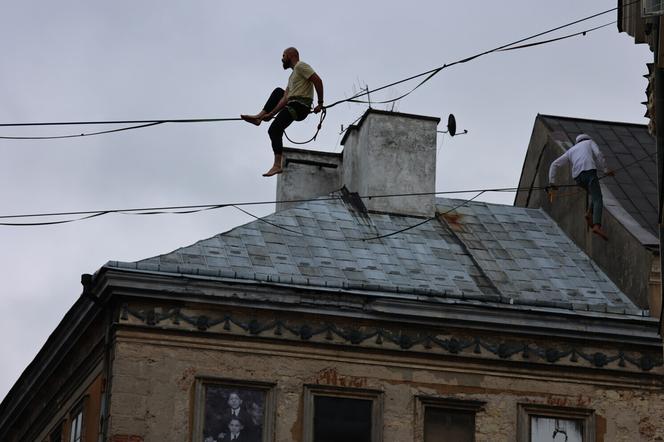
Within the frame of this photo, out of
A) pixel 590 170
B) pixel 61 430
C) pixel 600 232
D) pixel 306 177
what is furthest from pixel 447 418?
pixel 306 177

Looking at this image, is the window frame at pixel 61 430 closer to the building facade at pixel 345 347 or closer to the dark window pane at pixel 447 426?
the building facade at pixel 345 347

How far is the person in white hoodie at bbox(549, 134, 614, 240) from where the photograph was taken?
29.7 meters

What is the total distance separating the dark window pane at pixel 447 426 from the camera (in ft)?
87.8

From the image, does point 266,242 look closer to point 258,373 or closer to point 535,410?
point 258,373

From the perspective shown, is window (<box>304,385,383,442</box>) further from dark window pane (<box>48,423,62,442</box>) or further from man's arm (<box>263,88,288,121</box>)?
dark window pane (<box>48,423,62,442</box>)

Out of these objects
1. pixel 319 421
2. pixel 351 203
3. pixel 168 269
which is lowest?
pixel 319 421

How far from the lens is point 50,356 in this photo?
96.6 ft

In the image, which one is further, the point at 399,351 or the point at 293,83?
the point at 399,351

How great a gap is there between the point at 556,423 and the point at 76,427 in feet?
21.8

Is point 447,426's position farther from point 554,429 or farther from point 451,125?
point 451,125

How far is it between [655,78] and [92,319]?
8548 mm

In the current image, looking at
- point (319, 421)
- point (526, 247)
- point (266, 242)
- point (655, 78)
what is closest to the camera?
point (655, 78)

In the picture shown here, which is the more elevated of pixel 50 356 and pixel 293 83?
pixel 293 83

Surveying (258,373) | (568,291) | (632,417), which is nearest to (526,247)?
(568,291)
